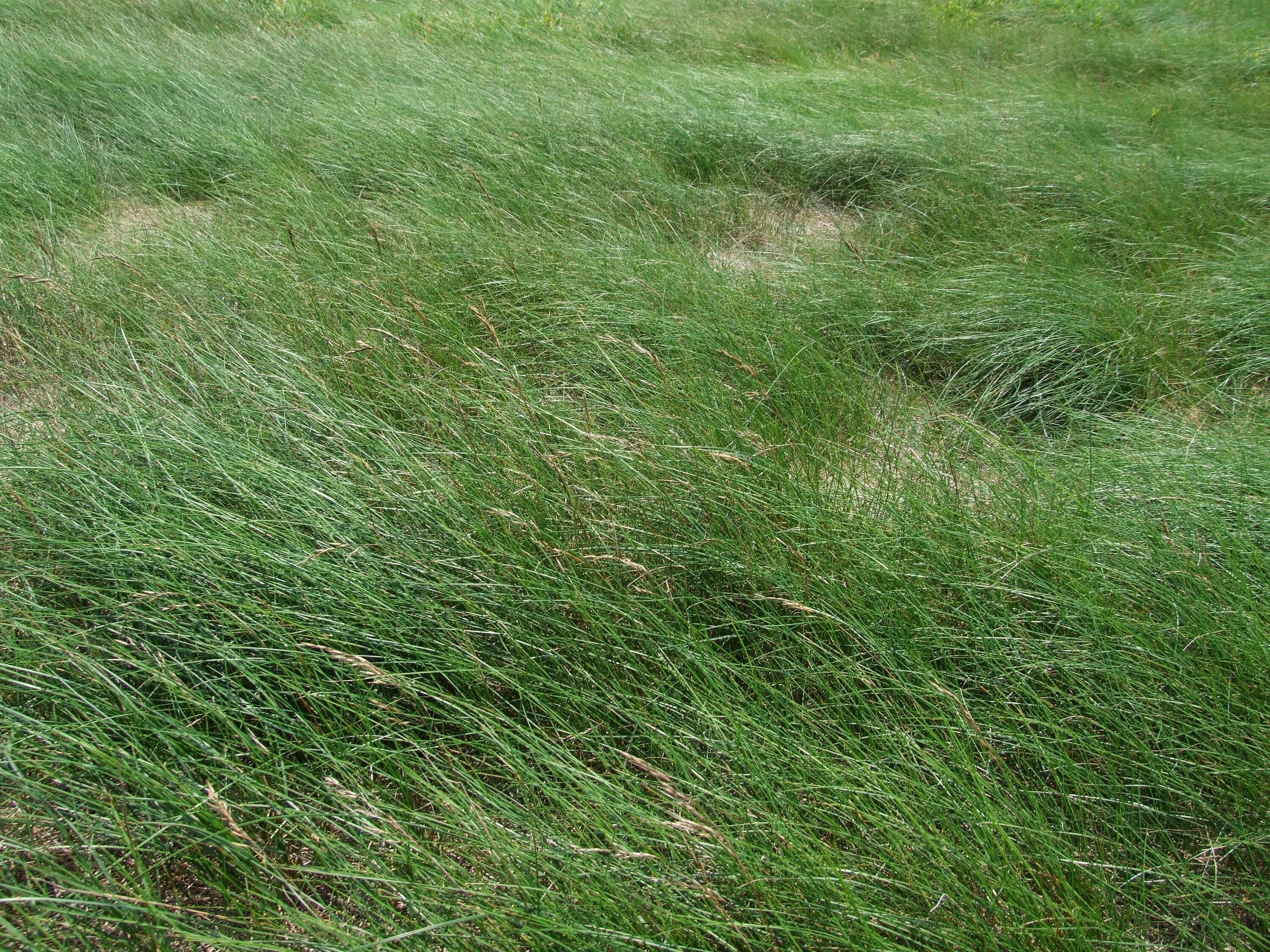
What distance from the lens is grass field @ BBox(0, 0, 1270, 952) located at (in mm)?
1205

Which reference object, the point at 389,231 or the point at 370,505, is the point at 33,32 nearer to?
the point at 389,231

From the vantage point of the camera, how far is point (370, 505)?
187cm

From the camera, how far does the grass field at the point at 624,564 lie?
3.95ft

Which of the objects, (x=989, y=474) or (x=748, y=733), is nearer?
(x=748, y=733)

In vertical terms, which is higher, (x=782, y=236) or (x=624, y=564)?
(x=782, y=236)

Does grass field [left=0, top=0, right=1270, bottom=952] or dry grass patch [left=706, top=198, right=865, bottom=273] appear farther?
dry grass patch [left=706, top=198, right=865, bottom=273]

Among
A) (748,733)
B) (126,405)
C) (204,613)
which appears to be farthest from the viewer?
(126,405)

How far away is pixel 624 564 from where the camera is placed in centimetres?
150

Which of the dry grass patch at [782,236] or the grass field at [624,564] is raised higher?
the dry grass patch at [782,236]

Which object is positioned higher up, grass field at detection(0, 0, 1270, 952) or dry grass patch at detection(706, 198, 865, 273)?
dry grass patch at detection(706, 198, 865, 273)

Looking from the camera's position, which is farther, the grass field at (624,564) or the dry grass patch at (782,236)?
the dry grass patch at (782,236)

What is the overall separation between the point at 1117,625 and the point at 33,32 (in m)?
6.99

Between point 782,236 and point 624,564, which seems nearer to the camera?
point 624,564

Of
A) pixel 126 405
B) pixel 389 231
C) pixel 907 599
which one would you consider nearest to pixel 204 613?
pixel 126 405
